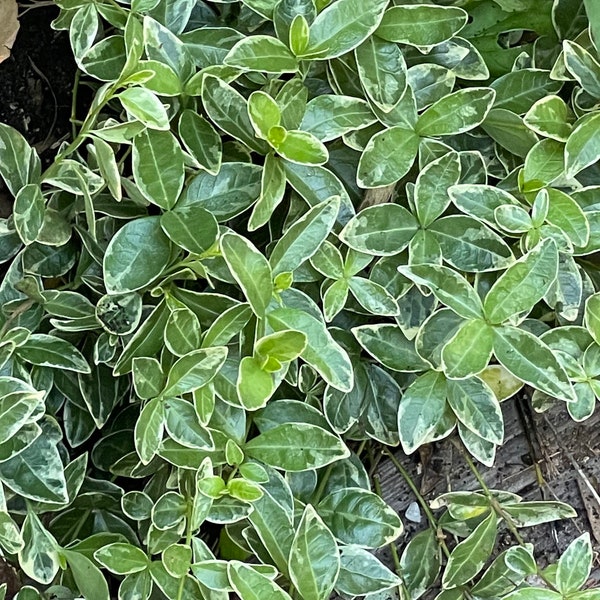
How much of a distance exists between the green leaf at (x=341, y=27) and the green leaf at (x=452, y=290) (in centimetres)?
28

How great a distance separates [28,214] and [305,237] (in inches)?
14.3

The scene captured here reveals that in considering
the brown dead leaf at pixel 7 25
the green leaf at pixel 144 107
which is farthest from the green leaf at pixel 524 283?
the brown dead leaf at pixel 7 25

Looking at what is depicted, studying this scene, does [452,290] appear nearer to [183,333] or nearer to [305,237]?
[305,237]

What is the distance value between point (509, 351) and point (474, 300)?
0.25 feet

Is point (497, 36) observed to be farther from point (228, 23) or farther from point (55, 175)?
point (55, 175)

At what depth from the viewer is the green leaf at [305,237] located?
88 cm

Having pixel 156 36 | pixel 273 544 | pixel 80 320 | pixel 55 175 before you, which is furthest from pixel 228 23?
pixel 273 544

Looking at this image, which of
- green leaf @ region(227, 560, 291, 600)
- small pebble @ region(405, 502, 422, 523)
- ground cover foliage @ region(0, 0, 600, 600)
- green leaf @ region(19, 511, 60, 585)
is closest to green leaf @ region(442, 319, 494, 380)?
ground cover foliage @ region(0, 0, 600, 600)

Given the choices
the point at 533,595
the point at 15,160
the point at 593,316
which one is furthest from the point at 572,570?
the point at 15,160

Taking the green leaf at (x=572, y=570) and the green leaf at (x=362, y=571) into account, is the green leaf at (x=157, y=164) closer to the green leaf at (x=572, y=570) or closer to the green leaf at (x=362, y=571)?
the green leaf at (x=362, y=571)

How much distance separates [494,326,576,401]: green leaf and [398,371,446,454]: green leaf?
10cm

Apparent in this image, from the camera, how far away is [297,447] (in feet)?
3.05

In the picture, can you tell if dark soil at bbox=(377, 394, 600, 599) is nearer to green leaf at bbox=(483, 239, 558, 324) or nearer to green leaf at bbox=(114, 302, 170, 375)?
green leaf at bbox=(483, 239, 558, 324)

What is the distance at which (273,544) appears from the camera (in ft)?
3.09
